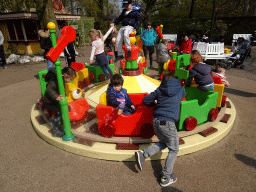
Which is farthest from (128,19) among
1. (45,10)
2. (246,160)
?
(45,10)

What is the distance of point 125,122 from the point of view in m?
2.87

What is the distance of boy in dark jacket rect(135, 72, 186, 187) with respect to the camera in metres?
2.26

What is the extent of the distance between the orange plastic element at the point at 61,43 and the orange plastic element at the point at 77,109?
1091mm

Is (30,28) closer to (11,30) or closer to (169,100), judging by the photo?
(11,30)

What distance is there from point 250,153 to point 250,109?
1.87m

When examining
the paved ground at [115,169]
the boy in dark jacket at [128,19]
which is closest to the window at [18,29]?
the paved ground at [115,169]

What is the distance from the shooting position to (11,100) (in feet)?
17.3

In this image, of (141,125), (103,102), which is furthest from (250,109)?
(103,102)

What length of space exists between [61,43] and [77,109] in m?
1.25

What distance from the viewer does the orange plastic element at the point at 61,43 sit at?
241 cm

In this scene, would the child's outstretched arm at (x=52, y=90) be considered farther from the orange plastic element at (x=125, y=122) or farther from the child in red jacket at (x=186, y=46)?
the child in red jacket at (x=186, y=46)

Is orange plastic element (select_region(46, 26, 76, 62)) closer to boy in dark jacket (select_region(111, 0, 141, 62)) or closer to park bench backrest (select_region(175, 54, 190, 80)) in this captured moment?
boy in dark jacket (select_region(111, 0, 141, 62))

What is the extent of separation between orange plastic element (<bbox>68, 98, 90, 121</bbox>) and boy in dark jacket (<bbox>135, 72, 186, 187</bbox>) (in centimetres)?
143

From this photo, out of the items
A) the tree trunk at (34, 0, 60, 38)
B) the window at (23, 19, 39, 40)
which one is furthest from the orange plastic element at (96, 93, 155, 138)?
the window at (23, 19, 39, 40)
